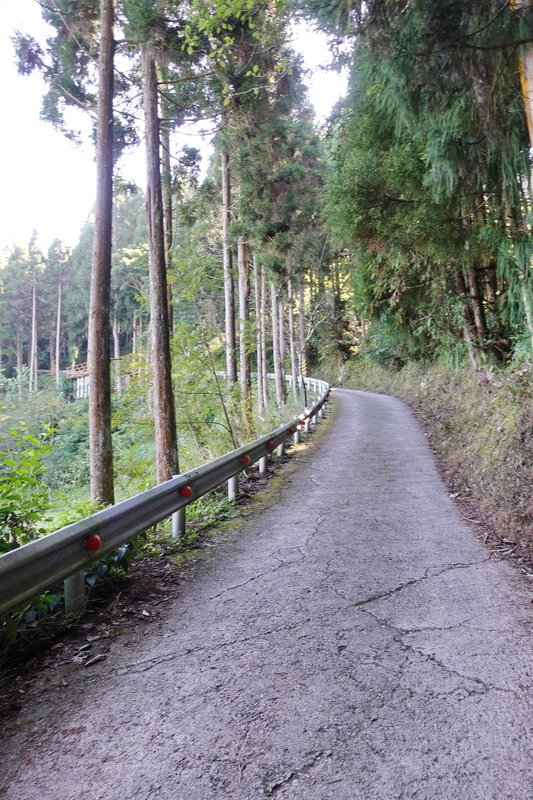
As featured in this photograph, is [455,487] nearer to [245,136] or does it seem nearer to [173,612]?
[173,612]

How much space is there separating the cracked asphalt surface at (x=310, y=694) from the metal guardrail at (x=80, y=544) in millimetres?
595

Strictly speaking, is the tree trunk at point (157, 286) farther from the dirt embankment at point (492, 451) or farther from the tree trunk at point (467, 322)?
the tree trunk at point (467, 322)

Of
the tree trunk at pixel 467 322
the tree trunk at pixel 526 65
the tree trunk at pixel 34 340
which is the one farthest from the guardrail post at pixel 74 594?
the tree trunk at pixel 34 340

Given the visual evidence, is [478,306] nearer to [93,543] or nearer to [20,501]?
[93,543]

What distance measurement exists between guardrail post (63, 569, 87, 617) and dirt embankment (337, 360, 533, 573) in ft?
11.8

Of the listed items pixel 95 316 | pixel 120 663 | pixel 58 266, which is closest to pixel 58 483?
pixel 95 316

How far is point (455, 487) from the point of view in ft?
23.4

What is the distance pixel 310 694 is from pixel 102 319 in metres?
6.10

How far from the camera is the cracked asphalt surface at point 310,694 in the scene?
1939mm

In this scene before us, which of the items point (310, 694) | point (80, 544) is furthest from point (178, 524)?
point (310, 694)

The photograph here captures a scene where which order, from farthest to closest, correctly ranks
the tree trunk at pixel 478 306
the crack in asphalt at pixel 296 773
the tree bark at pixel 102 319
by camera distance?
the tree trunk at pixel 478 306
the tree bark at pixel 102 319
the crack in asphalt at pixel 296 773

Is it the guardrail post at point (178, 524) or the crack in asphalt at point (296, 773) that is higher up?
the guardrail post at point (178, 524)

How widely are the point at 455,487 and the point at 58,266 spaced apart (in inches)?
2169

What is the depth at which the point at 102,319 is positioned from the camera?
23.7 feet
